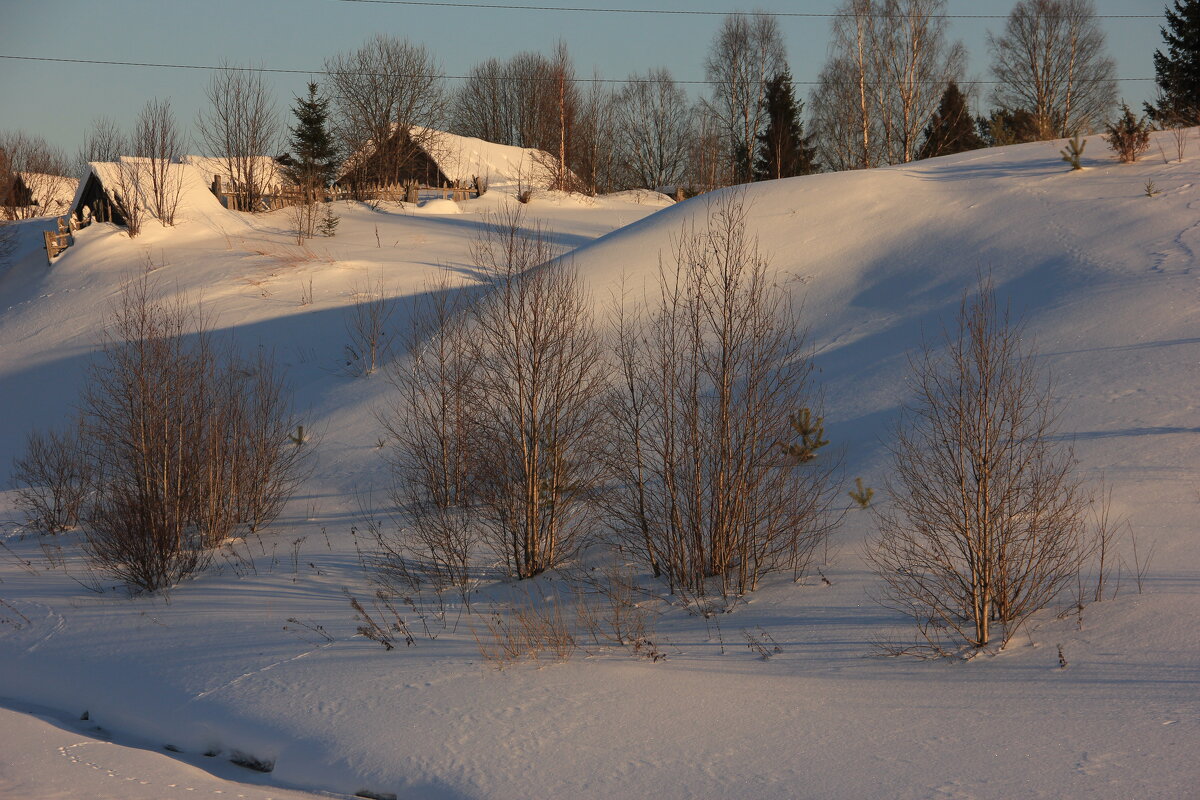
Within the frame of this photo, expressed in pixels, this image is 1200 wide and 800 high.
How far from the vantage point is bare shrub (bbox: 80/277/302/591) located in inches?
484

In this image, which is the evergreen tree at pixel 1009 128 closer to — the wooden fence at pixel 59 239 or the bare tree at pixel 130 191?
the bare tree at pixel 130 191

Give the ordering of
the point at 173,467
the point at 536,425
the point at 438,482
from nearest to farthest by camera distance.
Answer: the point at 536,425 < the point at 173,467 < the point at 438,482

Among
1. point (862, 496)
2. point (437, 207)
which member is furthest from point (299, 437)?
point (437, 207)

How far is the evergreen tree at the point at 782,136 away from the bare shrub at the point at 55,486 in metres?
31.3

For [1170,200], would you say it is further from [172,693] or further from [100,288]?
[100,288]

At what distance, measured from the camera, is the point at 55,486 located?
55.1 feet

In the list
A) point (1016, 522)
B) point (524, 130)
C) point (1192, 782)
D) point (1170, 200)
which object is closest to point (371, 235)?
point (1170, 200)

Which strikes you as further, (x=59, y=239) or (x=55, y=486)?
(x=59, y=239)

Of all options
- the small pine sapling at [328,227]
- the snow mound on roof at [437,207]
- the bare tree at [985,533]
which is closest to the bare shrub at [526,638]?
the bare tree at [985,533]

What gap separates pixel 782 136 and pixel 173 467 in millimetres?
34345

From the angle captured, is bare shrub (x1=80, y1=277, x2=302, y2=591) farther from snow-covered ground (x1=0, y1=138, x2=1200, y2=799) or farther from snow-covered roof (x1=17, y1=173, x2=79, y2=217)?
snow-covered roof (x1=17, y1=173, x2=79, y2=217)

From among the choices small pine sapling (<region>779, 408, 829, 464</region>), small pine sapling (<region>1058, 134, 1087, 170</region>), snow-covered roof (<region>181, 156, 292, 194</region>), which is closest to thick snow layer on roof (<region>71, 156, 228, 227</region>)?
snow-covered roof (<region>181, 156, 292, 194</region>)

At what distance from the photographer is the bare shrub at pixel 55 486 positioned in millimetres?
16039

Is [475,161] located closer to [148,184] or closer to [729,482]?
[148,184]
